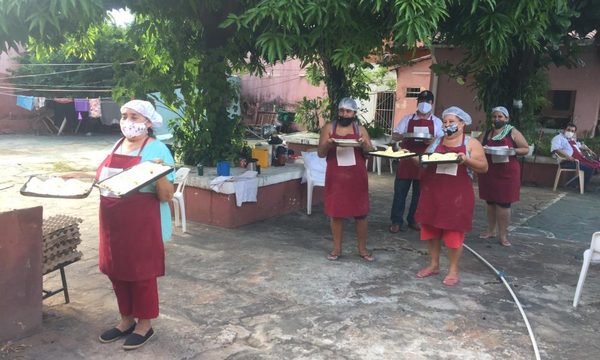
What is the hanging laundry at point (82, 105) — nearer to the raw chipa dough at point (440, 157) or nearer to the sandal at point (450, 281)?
the raw chipa dough at point (440, 157)

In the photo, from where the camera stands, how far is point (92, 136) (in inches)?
750

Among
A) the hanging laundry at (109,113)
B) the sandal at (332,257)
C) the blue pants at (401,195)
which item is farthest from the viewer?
the hanging laundry at (109,113)

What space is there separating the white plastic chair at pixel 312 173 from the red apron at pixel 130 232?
3.96 metres

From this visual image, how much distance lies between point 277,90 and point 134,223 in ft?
62.1

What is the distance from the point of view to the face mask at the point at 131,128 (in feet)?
9.71

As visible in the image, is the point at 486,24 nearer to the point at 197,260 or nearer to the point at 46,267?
the point at 197,260

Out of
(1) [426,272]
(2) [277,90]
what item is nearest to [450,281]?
(1) [426,272]

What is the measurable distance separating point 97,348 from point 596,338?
3397 millimetres

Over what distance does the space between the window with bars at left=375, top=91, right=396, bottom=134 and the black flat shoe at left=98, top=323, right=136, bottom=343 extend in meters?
14.2

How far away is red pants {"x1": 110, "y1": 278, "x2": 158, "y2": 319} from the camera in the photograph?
121 inches

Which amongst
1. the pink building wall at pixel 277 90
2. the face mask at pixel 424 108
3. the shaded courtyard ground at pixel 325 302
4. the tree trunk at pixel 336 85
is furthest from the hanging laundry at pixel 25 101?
the face mask at pixel 424 108

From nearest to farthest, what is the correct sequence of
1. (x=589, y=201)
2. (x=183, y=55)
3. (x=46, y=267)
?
1. (x=46, y=267)
2. (x=183, y=55)
3. (x=589, y=201)

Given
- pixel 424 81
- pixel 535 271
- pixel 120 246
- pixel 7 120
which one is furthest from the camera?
pixel 7 120

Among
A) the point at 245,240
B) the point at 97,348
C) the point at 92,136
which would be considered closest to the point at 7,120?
the point at 92,136
